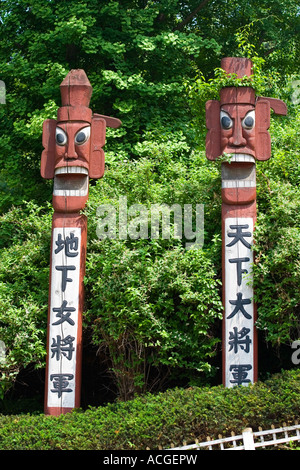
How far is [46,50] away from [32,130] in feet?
6.45

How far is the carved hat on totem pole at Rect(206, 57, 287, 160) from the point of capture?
28.1ft

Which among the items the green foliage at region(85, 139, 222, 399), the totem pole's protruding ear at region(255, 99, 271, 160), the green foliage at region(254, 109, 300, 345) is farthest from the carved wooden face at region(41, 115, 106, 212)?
the green foliage at region(254, 109, 300, 345)

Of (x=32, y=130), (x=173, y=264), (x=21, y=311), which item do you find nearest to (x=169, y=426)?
(x=173, y=264)

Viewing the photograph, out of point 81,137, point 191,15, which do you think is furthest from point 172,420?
point 191,15

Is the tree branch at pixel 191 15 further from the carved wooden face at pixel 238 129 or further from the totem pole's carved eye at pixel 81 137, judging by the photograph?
the totem pole's carved eye at pixel 81 137

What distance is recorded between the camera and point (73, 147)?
8742mm

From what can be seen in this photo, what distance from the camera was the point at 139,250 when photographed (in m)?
8.40

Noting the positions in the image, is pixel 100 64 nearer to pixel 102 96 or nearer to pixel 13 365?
pixel 102 96

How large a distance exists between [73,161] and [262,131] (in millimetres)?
2588

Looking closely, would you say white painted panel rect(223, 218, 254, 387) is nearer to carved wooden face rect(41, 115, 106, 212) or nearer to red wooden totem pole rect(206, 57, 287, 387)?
red wooden totem pole rect(206, 57, 287, 387)

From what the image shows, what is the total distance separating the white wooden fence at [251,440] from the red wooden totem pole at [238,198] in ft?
4.95

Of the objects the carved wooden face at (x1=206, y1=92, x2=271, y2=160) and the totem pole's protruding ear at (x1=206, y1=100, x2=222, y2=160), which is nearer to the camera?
the carved wooden face at (x1=206, y1=92, x2=271, y2=160)

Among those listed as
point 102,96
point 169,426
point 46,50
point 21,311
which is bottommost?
point 169,426

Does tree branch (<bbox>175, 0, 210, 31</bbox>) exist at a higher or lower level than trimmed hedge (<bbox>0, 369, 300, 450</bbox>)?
higher
